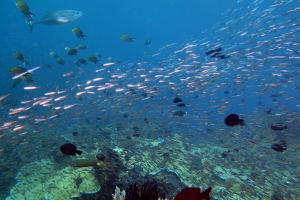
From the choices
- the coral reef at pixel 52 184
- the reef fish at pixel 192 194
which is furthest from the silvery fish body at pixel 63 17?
the reef fish at pixel 192 194

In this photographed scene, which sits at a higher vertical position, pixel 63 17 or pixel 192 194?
pixel 63 17

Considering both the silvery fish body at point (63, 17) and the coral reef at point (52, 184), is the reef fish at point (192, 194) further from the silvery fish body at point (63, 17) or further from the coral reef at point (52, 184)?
the silvery fish body at point (63, 17)

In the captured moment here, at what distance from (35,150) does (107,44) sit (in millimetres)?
160576

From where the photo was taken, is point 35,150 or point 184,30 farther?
point 184,30

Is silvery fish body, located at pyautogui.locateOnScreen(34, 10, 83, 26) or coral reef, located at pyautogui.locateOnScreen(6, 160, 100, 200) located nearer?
coral reef, located at pyautogui.locateOnScreen(6, 160, 100, 200)

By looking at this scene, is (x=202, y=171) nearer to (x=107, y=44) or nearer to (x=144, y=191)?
(x=144, y=191)

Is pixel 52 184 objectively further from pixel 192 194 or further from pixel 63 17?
pixel 63 17

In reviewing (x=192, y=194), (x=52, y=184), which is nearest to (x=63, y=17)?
(x=52, y=184)

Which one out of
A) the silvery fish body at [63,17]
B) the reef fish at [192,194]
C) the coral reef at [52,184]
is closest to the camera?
the reef fish at [192,194]

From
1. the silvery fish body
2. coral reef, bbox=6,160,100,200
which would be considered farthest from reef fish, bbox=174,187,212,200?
the silvery fish body

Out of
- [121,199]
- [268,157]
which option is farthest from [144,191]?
[268,157]

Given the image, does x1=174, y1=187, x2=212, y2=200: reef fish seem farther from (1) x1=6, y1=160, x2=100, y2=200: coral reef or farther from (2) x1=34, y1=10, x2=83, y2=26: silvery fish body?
(2) x1=34, y1=10, x2=83, y2=26: silvery fish body

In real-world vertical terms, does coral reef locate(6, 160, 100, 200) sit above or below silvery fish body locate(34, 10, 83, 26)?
below

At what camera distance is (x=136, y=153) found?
980 centimetres
